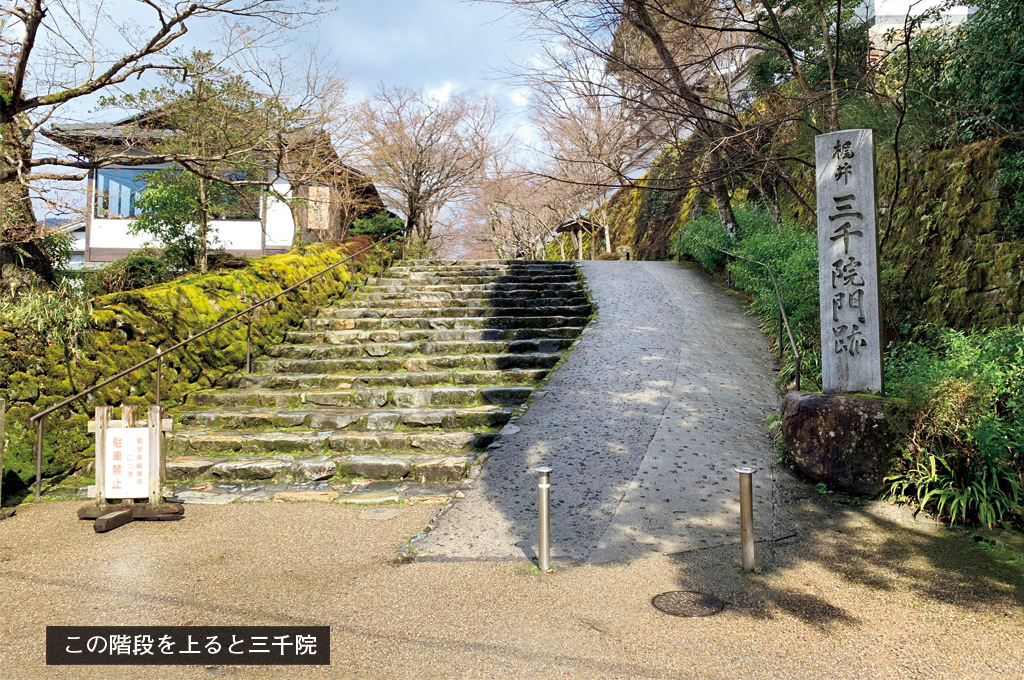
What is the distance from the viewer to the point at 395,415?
6754mm

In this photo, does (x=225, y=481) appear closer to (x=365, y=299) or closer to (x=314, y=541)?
(x=314, y=541)

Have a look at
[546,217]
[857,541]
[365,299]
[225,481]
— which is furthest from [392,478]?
[546,217]

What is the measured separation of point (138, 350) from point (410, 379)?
10.1 feet

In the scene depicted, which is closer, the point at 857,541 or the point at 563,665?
the point at 563,665

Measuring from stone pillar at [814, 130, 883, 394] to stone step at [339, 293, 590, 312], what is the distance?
524cm

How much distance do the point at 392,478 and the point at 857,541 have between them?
389cm

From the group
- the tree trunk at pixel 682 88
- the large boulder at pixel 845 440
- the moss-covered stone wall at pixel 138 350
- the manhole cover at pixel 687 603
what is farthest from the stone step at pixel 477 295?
the manhole cover at pixel 687 603

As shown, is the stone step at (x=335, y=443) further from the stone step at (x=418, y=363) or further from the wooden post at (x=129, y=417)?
the stone step at (x=418, y=363)

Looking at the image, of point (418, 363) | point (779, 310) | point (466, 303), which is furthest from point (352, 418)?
point (779, 310)

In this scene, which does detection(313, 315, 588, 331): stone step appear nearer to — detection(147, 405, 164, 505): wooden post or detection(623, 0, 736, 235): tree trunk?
detection(623, 0, 736, 235): tree trunk

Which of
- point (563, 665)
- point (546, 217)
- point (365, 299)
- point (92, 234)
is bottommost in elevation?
point (563, 665)

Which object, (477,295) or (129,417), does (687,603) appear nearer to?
(129,417)

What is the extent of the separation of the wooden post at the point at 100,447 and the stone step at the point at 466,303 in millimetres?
5560

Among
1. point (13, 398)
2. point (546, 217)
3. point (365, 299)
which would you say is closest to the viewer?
point (13, 398)
